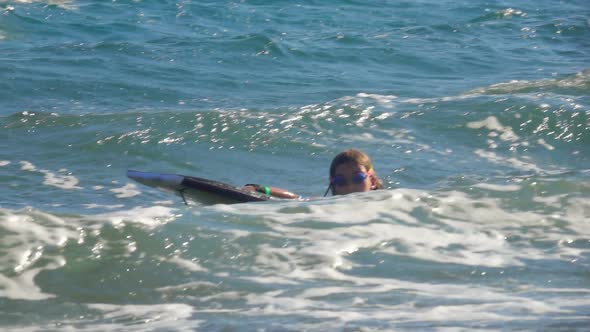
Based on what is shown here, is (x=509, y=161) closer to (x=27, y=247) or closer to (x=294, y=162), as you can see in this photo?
(x=294, y=162)

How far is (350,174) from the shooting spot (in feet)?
23.7

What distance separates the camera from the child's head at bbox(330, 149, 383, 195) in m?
7.18

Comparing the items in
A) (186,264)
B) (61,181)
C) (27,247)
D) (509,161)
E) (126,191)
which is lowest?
(186,264)

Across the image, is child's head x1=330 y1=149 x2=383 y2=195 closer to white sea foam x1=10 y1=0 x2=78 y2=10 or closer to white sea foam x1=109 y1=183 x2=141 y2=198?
white sea foam x1=109 y1=183 x2=141 y2=198

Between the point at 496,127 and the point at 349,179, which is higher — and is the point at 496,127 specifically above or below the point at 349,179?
above

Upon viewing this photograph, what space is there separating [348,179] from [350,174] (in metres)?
0.04

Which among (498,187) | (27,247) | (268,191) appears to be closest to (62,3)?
(268,191)

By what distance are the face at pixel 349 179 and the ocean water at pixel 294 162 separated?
127 millimetres

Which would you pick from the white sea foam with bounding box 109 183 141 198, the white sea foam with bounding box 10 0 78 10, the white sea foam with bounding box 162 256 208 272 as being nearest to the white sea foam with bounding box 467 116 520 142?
the white sea foam with bounding box 109 183 141 198

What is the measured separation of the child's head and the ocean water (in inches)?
5.3

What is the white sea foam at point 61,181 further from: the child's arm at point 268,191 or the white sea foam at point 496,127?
the white sea foam at point 496,127

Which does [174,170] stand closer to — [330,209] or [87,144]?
[87,144]

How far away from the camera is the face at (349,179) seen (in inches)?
284

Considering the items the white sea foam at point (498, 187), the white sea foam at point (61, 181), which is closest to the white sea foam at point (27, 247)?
the white sea foam at point (61, 181)
